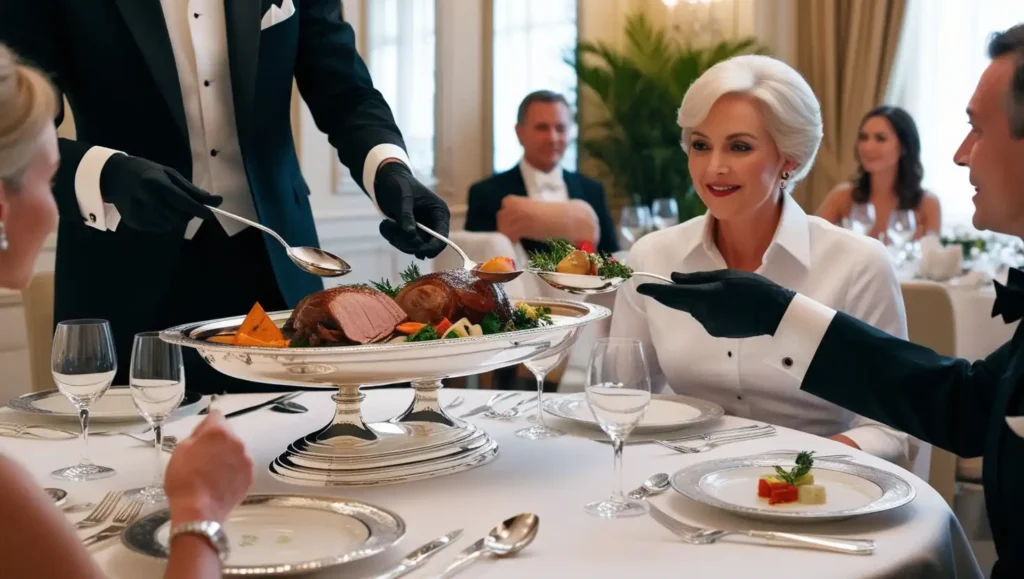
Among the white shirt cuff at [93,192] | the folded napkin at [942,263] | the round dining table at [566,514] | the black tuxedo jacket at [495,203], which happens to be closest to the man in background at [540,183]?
the black tuxedo jacket at [495,203]

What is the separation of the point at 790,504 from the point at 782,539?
14 centimetres

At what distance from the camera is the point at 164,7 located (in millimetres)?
2297

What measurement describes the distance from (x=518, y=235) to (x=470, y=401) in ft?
9.77

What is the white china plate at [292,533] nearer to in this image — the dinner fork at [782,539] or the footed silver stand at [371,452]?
the footed silver stand at [371,452]

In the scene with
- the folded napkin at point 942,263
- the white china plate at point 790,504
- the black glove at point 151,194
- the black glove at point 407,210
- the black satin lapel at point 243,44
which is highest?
the black satin lapel at point 243,44

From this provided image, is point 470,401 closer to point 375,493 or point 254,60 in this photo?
point 375,493

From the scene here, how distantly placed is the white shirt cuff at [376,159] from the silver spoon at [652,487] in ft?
3.31

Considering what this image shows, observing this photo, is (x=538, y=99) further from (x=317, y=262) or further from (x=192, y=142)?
Answer: (x=317, y=262)

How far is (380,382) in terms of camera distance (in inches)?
60.1

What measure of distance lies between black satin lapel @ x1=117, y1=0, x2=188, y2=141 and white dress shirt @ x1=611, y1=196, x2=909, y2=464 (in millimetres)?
1126

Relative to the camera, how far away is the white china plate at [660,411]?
1.80 metres

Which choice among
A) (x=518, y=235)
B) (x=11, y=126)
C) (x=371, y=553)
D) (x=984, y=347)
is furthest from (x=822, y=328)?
(x=518, y=235)

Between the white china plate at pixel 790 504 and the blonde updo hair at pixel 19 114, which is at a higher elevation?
the blonde updo hair at pixel 19 114

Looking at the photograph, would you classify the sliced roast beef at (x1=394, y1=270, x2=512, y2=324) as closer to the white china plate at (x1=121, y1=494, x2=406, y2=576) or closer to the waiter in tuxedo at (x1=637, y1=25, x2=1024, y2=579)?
the waiter in tuxedo at (x1=637, y1=25, x2=1024, y2=579)
